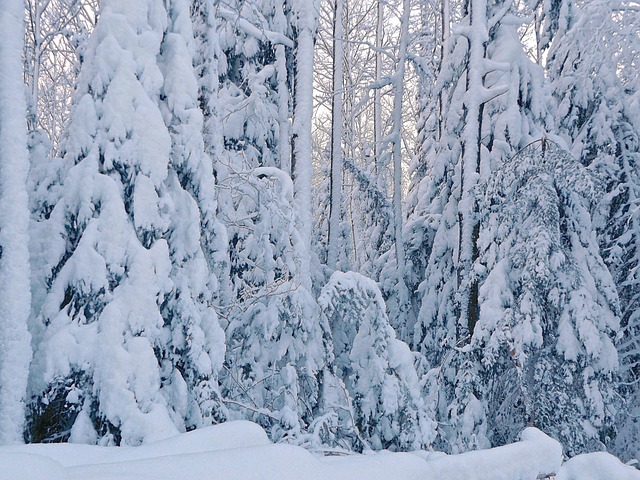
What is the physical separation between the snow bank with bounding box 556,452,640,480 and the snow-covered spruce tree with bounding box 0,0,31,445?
4515 mm

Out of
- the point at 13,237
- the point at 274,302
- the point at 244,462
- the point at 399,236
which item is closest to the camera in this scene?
the point at 244,462

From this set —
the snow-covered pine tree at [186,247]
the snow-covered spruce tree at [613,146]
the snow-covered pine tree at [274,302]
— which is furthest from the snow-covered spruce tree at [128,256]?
the snow-covered spruce tree at [613,146]

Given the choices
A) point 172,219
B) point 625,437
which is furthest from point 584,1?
point 172,219

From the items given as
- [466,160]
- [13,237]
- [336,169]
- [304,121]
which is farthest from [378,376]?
[336,169]

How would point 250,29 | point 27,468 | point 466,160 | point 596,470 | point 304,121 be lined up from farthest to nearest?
point 466,160 < point 250,29 < point 304,121 < point 596,470 < point 27,468

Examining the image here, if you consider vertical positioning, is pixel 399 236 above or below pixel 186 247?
above

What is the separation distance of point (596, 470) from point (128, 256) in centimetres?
426

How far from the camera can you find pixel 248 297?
30.4 ft

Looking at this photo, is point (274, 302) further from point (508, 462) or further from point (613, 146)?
point (613, 146)

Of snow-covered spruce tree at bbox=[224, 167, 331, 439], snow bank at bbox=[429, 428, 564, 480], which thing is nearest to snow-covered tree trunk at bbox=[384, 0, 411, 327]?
snow-covered spruce tree at bbox=[224, 167, 331, 439]

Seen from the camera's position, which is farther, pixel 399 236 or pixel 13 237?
pixel 399 236

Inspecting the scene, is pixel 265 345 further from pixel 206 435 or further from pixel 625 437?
pixel 625 437

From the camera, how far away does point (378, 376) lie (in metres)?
7.84

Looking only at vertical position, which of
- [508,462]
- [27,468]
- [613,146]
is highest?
[613,146]
